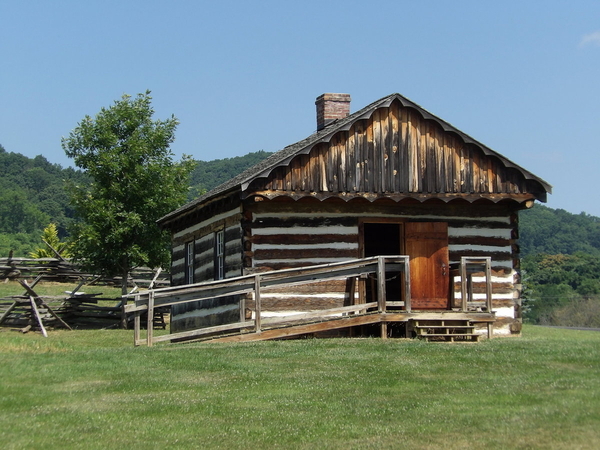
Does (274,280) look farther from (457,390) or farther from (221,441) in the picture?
(221,441)

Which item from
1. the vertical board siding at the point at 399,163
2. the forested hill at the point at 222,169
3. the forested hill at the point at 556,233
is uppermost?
the forested hill at the point at 222,169

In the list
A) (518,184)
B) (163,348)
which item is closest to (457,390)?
(163,348)

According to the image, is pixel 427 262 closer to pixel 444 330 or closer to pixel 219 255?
pixel 444 330

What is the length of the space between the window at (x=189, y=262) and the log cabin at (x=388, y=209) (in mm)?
4178

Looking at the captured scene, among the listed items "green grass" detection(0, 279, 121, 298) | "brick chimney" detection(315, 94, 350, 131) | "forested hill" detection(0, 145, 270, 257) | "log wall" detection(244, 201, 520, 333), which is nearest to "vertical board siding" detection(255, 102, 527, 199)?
"log wall" detection(244, 201, 520, 333)

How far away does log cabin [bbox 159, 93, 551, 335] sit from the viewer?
20281 millimetres

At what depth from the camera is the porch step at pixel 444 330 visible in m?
18.6

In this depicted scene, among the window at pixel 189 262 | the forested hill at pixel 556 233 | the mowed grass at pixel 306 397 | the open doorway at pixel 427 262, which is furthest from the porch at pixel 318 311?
the forested hill at pixel 556 233

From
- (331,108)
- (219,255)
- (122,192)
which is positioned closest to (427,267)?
(219,255)

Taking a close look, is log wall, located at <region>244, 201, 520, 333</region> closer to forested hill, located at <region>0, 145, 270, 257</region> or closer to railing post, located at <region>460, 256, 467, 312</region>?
railing post, located at <region>460, 256, 467, 312</region>

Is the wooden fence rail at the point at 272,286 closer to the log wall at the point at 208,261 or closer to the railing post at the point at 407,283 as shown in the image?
the railing post at the point at 407,283

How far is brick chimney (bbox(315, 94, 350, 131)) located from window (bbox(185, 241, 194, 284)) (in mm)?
5458

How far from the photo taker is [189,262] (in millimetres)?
26625

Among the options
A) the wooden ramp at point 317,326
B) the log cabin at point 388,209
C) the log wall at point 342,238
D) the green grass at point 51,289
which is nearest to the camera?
the wooden ramp at point 317,326
